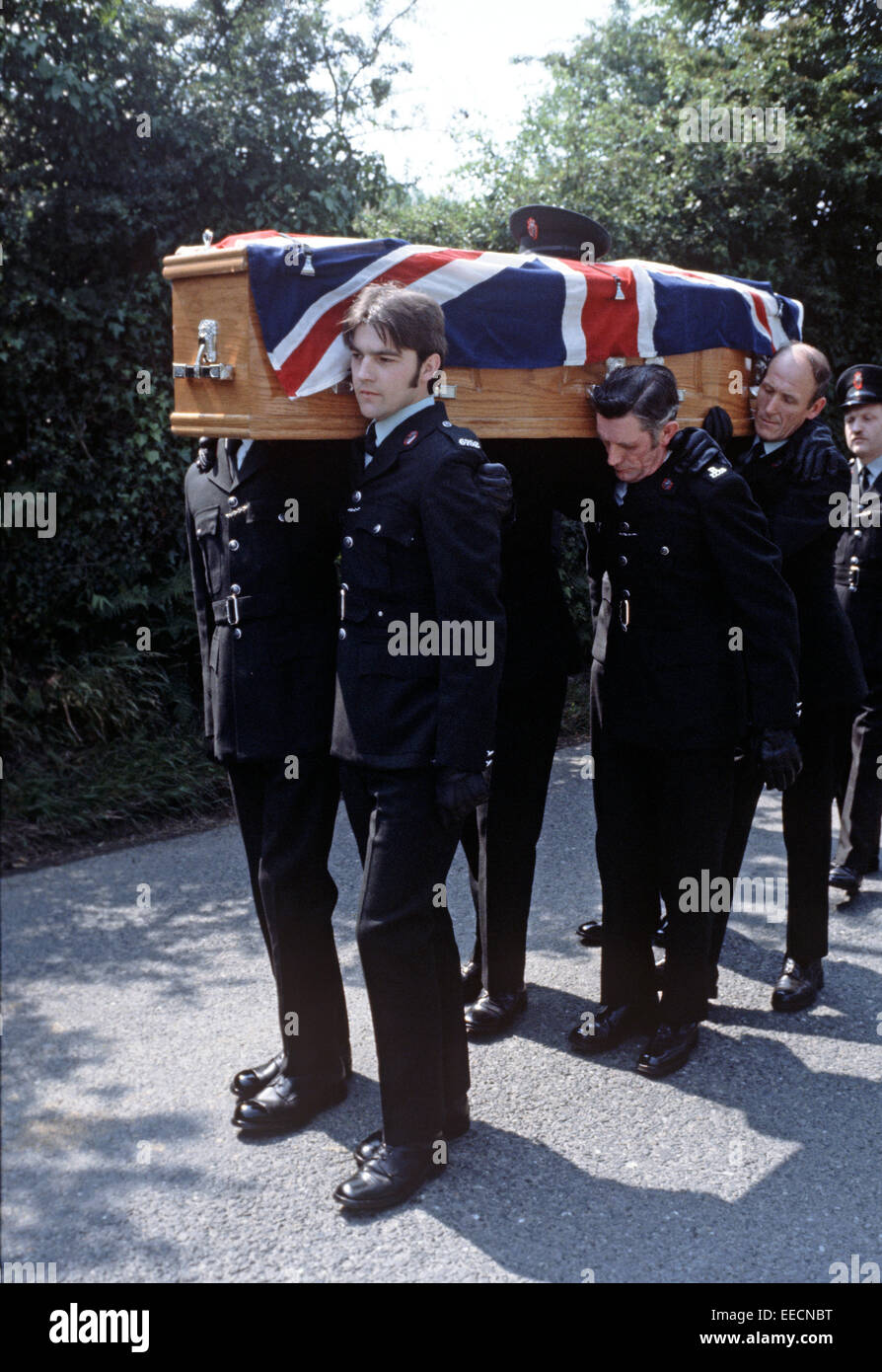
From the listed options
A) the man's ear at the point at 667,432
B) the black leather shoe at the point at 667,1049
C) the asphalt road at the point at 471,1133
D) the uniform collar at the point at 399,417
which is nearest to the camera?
the asphalt road at the point at 471,1133

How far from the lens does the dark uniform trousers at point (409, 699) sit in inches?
115

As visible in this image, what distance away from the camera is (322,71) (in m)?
8.60

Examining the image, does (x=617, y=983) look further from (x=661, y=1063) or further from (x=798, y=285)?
(x=798, y=285)

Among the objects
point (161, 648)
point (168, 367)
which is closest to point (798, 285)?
point (168, 367)

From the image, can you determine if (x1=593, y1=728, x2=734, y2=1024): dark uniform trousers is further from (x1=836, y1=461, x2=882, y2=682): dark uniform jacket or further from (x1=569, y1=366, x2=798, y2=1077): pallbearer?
(x1=836, y1=461, x2=882, y2=682): dark uniform jacket

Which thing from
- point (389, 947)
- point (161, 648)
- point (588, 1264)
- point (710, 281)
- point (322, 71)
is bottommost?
point (588, 1264)

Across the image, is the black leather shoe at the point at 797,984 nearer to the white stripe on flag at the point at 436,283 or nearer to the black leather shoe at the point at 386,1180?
the black leather shoe at the point at 386,1180

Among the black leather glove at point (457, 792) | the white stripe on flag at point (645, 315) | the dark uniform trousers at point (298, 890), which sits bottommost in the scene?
the dark uniform trousers at point (298, 890)

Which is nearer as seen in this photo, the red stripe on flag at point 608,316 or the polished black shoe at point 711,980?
the red stripe on flag at point 608,316

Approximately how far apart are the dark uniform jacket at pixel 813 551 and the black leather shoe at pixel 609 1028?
1.15 metres

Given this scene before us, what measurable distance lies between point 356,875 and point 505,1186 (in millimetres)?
2474

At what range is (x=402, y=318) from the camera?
2.89 m

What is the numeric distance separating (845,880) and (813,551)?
6.01 ft

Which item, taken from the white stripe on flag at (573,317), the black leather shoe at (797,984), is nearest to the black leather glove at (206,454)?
the white stripe on flag at (573,317)
